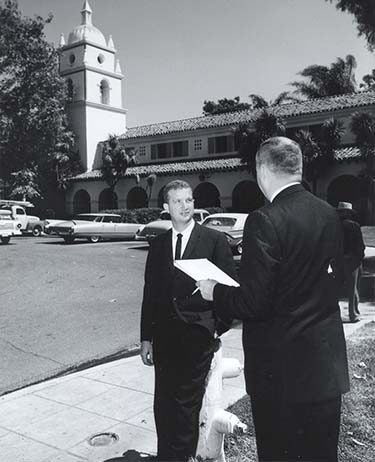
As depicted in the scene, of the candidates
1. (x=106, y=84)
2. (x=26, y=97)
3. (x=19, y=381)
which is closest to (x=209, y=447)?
(x=19, y=381)

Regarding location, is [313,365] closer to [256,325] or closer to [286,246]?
[256,325]

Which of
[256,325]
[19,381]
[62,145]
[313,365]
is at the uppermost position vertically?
[62,145]

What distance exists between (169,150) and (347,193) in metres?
13.7

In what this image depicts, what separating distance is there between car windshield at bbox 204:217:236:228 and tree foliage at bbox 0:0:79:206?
18065mm

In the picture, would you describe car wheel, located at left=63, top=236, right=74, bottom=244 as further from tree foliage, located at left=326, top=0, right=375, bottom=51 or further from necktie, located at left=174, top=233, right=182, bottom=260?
necktie, located at left=174, top=233, right=182, bottom=260

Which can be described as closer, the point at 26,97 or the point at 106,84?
the point at 26,97

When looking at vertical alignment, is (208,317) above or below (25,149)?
below

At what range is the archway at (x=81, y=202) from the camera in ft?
120

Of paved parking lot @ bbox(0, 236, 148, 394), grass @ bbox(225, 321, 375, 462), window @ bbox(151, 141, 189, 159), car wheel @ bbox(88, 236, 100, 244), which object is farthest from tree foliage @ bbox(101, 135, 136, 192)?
grass @ bbox(225, 321, 375, 462)

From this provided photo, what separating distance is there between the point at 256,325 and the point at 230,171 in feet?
88.0

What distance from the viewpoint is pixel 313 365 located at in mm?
2135

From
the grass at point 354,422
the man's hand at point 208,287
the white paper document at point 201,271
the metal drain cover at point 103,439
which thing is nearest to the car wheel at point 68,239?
the grass at point 354,422

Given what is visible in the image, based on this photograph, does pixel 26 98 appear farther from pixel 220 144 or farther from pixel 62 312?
pixel 62 312

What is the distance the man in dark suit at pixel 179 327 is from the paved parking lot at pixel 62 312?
2.44 m
